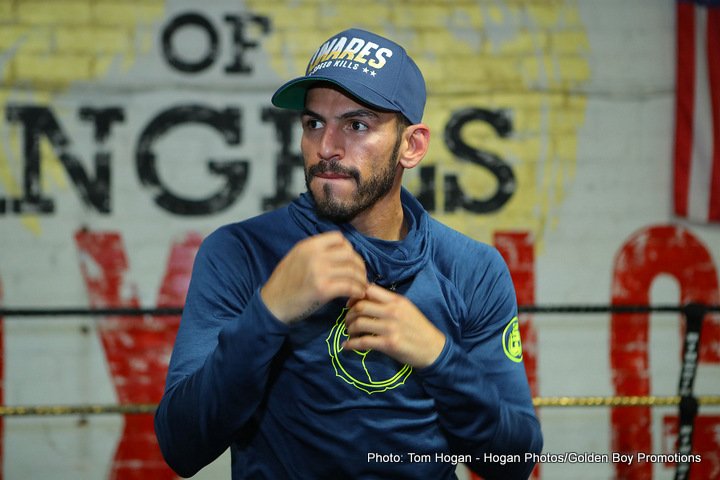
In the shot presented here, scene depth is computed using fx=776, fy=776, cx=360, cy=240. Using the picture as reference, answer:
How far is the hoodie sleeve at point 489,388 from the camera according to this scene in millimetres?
1183

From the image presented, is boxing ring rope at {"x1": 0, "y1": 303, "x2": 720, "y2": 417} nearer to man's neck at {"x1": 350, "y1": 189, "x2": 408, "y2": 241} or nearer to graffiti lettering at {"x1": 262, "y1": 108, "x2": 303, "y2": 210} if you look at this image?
graffiti lettering at {"x1": 262, "y1": 108, "x2": 303, "y2": 210}

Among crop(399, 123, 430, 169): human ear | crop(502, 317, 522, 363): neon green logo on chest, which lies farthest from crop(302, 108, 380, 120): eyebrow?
crop(502, 317, 522, 363): neon green logo on chest

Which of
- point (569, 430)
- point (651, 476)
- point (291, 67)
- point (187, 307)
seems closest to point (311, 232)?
point (187, 307)

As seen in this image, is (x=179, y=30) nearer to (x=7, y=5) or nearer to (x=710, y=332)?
(x=7, y=5)

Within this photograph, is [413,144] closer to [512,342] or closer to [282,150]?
[512,342]

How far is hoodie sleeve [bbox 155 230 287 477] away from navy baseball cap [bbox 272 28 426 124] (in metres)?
0.32

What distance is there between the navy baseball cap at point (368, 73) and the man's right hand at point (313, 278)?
1.06 ft

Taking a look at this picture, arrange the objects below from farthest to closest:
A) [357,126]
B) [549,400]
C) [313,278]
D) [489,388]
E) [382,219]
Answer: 1. [549,400]
2. [382,219]
3. [357,126]
4. [489,388]
5. [313,278]

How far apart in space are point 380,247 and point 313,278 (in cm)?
36

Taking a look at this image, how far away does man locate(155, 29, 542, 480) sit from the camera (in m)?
1.16

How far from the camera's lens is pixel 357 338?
1.10 m

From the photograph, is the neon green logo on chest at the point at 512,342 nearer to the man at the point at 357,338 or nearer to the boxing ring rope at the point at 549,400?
the man at the point at 357,338

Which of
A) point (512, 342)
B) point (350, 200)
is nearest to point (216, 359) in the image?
point (350, 200)

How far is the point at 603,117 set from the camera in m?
3.47
